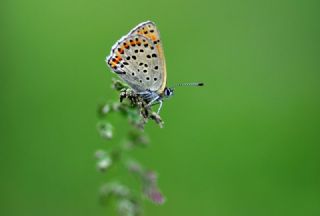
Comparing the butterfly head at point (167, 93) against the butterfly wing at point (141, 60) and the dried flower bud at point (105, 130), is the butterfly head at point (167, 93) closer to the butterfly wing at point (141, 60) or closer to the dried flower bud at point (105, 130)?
the butterfly wing at point (141, 60)

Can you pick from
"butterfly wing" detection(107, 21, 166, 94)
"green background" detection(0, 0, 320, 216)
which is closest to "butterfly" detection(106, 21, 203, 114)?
"butterfly wing" detection(107, 21, 166, 94)

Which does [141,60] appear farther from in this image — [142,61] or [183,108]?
[183,108]

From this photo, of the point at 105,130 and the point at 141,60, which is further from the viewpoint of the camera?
the point at 141,60

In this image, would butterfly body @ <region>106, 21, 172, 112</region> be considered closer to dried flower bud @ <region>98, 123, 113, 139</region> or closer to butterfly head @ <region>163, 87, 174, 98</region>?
butterfly head @ <region>163, 87, 174, 98</region>

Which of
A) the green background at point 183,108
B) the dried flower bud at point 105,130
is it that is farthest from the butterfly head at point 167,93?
the dried flower bud at point 105,130

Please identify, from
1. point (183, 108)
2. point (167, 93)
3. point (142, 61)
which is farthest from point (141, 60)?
point (183, 108)
